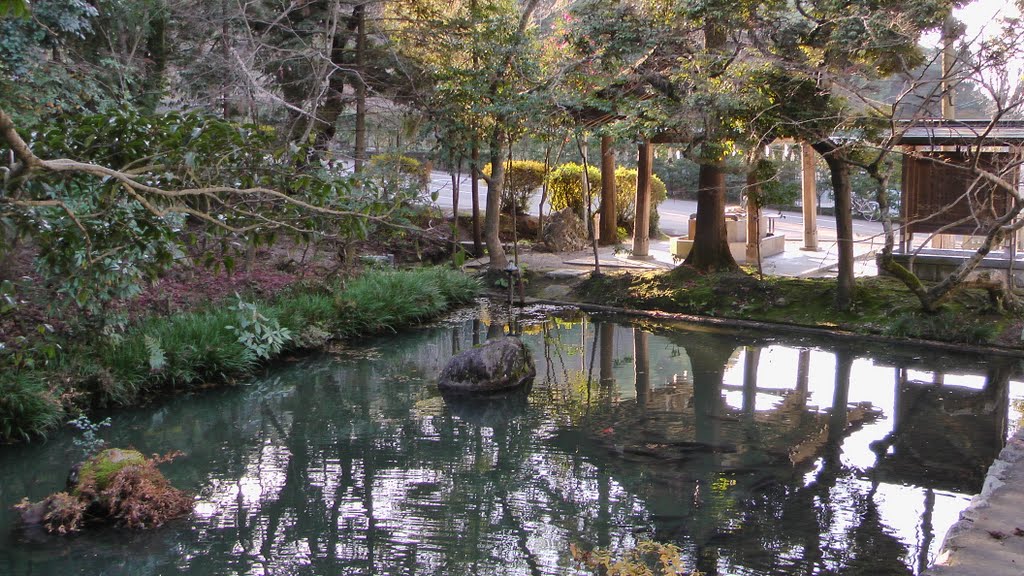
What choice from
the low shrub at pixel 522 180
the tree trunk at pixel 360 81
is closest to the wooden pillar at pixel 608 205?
the low shrub at pixel 522 180

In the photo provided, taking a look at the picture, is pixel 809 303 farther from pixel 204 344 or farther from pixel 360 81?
pixel 204 344

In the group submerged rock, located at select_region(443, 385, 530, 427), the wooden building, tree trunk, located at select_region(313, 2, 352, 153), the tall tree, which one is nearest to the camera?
submerged rock, located at select_region(443, 385, 530, 427)

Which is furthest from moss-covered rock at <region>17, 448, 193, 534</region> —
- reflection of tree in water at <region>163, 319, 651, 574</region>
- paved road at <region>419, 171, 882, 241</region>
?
paved road at <region>419, 171, 882, 241</region>

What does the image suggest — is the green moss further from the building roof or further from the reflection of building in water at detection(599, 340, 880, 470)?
the building roof

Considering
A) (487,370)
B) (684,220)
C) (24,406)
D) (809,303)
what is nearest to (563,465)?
(487,370)

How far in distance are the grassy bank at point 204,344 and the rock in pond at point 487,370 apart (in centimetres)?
202

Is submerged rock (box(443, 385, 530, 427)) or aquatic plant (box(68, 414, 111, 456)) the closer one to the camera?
aquatic plant (box(68, 414, 111, 456))

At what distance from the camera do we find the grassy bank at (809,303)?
11812 mm

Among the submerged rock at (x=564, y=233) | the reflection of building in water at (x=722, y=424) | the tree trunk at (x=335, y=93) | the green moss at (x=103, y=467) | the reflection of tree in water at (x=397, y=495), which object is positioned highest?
the tree trunk at (x=335, y=93)

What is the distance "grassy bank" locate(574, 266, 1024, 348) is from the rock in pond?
4570mm

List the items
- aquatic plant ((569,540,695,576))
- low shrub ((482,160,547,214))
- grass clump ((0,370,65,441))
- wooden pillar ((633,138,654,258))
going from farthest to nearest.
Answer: low shrub ((482,160,547,214)), wooden pillar ((633,138,654,258)), grass clump ((0,370,65,441)), aquatic plant ((569,540,695,576))

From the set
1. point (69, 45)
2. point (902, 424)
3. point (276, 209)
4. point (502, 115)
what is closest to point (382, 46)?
point (502, 115)

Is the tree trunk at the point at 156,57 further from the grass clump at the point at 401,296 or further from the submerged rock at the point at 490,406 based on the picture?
the submerged rock at the point at 490,406

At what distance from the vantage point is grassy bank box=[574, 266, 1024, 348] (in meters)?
11.8
